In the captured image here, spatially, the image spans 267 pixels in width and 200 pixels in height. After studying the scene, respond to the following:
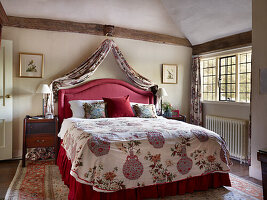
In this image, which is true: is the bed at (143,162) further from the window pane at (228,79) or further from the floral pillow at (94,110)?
A: the window pane at (228,79)

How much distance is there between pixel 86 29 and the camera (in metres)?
4.59

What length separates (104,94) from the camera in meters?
4.64

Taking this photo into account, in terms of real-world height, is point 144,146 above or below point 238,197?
above

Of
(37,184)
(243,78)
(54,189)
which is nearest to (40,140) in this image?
(37,184)

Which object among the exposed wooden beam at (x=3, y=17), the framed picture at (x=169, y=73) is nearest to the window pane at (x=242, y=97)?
the framed picture at (x=169, y=73)

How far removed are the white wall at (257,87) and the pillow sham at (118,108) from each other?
200 centimetres

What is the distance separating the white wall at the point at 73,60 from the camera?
13.6ft

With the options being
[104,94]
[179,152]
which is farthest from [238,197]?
[104,94]

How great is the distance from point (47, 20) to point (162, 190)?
3.56 m

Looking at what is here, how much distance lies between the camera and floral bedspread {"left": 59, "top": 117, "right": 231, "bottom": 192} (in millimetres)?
2312

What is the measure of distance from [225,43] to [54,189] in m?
→ 4.09

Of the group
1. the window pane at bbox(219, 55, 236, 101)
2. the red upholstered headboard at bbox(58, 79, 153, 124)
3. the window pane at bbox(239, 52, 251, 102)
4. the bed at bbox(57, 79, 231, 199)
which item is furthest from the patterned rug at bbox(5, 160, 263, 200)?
the window pane at bbox(219, 55, 236, 101)

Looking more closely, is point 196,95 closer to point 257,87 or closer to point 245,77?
point 245,77

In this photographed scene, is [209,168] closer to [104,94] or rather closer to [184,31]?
[104,94]
